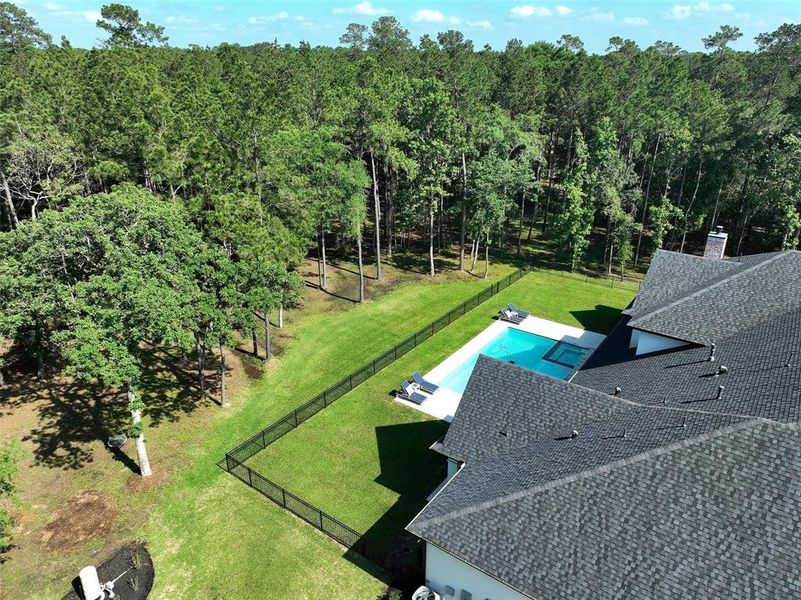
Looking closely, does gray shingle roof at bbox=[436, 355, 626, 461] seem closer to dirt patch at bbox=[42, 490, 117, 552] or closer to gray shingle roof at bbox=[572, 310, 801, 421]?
gray shingle roof at bbox=[572, 310, 801, 421]

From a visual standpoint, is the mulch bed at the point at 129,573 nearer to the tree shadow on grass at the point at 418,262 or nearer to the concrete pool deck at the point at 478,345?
the concrete pool deck at the point at 478,345

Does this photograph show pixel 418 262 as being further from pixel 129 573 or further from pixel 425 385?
pixel 129 573

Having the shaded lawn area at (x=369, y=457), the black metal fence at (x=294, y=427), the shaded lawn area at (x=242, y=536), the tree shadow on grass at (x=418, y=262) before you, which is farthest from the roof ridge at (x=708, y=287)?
the tree shadow on grass at (x=418, y=262)

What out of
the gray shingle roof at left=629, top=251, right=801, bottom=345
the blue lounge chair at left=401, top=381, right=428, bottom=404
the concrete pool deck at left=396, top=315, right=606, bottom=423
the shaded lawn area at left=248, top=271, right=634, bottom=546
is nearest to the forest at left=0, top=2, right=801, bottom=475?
the shaded lawn area at left=248, top=271, right=634, bottom=546

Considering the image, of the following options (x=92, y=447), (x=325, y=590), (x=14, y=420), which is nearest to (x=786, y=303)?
(x=325, y=590)

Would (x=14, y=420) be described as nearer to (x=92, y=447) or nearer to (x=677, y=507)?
(x=92, y=447)

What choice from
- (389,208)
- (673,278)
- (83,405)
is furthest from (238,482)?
(389,208)
